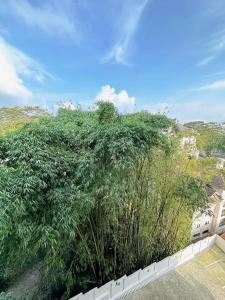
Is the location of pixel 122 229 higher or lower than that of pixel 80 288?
higher

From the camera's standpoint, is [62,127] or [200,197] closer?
[62,127]

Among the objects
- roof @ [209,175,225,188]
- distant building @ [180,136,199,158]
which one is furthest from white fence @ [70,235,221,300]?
roof @ [209,175,225,188]

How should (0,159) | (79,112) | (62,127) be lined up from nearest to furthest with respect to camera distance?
1. (0,159)
2. (62,127)
3. (79,112)

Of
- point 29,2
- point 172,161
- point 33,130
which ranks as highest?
point 29,2

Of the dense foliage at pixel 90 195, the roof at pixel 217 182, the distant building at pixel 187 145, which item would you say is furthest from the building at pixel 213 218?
the distant building at pixel 187 145

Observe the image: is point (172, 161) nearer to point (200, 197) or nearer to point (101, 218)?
point (200, 197)

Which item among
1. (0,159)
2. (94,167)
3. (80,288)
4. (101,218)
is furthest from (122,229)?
(0,159)

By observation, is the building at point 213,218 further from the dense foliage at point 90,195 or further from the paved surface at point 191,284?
the dense foliage at point 90,195

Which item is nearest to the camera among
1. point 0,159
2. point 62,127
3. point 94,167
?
point 94,167
